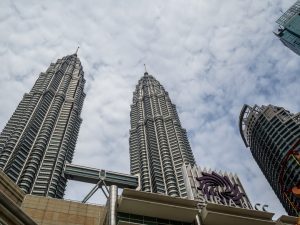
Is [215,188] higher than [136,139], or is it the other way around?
[136,139]

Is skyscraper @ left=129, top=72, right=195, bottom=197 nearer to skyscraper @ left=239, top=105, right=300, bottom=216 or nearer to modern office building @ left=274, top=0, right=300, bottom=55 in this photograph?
skyscraper @ left=239, top=105, right=300, bottom=216

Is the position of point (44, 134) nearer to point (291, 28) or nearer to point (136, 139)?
point (136, 139)

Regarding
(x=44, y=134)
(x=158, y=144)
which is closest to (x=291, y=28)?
(x=158, y=144)

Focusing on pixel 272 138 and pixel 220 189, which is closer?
pixel 220 189

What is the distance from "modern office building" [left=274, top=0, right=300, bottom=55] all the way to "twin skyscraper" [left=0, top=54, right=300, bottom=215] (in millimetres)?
30876

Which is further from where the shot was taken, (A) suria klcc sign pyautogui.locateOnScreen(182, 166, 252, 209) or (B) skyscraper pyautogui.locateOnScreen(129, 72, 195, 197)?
(B) skyscraper pyautogui.locateOnScreen(129, 72, 195, 197)

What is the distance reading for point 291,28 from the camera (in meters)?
124

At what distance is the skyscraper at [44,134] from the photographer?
299 feet

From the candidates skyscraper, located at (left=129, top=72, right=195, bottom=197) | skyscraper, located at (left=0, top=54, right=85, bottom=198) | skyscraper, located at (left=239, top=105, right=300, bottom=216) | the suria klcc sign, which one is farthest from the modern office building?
the suria klcc sign

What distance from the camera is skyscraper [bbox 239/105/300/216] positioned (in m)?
99.2

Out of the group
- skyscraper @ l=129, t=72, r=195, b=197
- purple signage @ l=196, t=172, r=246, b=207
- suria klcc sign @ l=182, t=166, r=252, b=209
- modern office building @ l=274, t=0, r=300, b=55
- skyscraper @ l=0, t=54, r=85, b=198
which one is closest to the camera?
suria klcc sign @ l=182, t=166, r=252, b=209

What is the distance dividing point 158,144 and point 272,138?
37.0 metres

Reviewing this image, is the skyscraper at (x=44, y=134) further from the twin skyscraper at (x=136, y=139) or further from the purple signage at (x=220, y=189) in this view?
the purple signage at (x=220, y=189)

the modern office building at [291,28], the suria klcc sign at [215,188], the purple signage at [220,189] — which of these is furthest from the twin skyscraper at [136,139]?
the purple signage at [220,189]
